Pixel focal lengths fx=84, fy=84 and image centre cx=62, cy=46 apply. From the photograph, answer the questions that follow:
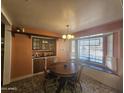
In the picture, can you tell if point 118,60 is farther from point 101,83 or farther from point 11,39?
point 11,39

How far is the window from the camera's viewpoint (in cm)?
381

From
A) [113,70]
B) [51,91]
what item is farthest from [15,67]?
[113,70]

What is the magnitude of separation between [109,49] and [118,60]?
641 millimetres

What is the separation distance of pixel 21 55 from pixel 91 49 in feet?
11.0

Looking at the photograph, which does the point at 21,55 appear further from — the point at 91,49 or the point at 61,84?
the point at 91,49

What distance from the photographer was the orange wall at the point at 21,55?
3363 mm

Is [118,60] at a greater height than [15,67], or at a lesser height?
greater

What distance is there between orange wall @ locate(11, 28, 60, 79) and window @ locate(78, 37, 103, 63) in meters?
2.73

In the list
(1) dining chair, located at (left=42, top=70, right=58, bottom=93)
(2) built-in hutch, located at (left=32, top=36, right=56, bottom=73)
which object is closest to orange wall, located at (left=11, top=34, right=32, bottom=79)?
(2) built-in hutch, located at (left=32, top=36, right=56, bottom=73)

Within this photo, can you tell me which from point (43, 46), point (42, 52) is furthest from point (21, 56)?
point (43, 46)

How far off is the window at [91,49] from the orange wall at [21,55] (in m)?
2.73

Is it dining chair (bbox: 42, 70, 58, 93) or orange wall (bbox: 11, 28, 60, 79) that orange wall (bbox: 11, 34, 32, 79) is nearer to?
orange wall (bbox: 11, 28, 60, 79)

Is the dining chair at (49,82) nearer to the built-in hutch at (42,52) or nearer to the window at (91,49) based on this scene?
the built-in hutch at (42,52)

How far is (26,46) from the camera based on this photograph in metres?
3.72
